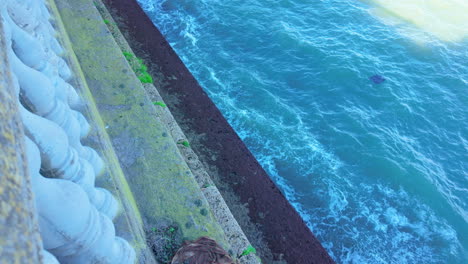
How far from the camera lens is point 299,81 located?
552 inches

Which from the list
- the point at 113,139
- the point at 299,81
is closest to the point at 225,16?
the point at 299,81

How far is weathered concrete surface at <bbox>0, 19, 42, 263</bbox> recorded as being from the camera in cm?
108

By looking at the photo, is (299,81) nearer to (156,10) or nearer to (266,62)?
(266,62)

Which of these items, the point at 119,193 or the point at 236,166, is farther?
the point at 236,166

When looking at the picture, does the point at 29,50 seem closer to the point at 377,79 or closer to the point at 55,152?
the point at 55,152

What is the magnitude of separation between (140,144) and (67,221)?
3396 mm

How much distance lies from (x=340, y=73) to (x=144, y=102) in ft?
33.3

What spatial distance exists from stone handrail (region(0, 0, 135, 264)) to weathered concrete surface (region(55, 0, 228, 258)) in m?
1.21

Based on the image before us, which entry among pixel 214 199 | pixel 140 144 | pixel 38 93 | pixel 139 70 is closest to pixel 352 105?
pixel 139 70

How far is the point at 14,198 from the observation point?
119 cm

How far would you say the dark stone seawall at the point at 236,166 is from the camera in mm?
7449

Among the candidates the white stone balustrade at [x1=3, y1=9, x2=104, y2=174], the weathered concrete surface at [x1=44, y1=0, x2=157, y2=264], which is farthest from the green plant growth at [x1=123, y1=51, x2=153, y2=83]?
the white stone balustrade at [x1=3, y1=9, x2=104, y2=174]

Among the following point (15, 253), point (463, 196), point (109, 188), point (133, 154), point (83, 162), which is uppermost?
point (15, 253)

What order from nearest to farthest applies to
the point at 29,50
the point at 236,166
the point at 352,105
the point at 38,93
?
the point at 38,93, the point at 29,50, the point at 236,166, the point at 352,105
